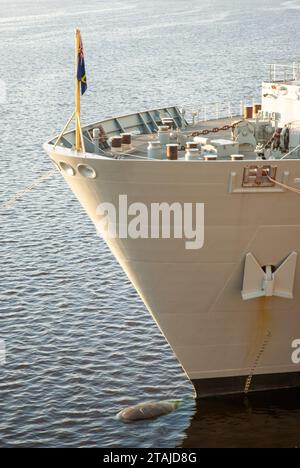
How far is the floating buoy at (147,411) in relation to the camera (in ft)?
84.4

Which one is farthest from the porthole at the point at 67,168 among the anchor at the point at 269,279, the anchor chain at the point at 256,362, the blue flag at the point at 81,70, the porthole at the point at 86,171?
the anchor chain at the point at 256,362

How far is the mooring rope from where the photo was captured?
5069cm

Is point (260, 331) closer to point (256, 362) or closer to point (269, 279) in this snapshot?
point (256, 362)

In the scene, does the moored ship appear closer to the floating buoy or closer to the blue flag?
the blue flag

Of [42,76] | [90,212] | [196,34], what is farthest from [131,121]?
[196,34]

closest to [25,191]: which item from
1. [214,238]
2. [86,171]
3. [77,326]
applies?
[77,326]

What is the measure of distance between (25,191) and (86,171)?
30911 mm

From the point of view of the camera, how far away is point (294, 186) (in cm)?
2273

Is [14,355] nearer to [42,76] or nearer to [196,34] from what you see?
[42,76]

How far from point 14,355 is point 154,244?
9.69 metres

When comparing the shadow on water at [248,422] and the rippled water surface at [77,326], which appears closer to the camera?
the shadow on water at [248,422]

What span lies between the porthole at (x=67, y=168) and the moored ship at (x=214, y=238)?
0.05 metres

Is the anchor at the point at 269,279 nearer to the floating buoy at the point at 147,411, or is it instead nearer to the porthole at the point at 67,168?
the floating buoy at the point at 147,411

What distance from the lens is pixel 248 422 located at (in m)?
25.3
